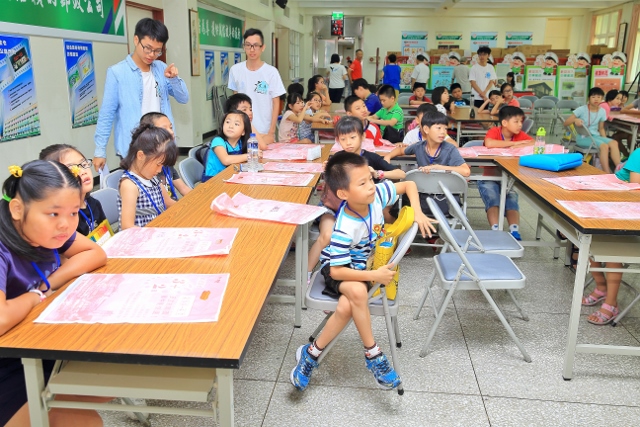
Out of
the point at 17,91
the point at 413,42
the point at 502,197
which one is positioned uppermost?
the point at 413,42

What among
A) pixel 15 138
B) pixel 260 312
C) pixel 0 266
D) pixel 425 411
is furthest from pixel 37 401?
pixel 15 138

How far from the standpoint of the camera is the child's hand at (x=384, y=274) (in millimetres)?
1892

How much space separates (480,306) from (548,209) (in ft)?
2.28

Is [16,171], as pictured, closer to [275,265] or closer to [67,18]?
[275,265]

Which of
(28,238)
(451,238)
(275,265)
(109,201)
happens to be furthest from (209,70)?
(28,238)

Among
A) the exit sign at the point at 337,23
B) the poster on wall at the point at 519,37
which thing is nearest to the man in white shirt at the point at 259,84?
the exit sign at the point at 337,23

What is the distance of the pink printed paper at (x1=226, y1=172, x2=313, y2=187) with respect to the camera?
278 centimetres

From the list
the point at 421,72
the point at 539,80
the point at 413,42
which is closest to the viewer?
the point at 421,72

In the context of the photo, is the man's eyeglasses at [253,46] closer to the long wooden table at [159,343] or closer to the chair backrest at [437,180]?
the chair backrest at [437,180]

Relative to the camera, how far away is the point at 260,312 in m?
1.32

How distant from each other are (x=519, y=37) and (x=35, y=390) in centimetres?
1695

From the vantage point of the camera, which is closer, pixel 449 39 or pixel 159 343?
pixel 159 343

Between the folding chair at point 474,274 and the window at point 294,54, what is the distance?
12631mm

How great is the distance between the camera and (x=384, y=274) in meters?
1.89
